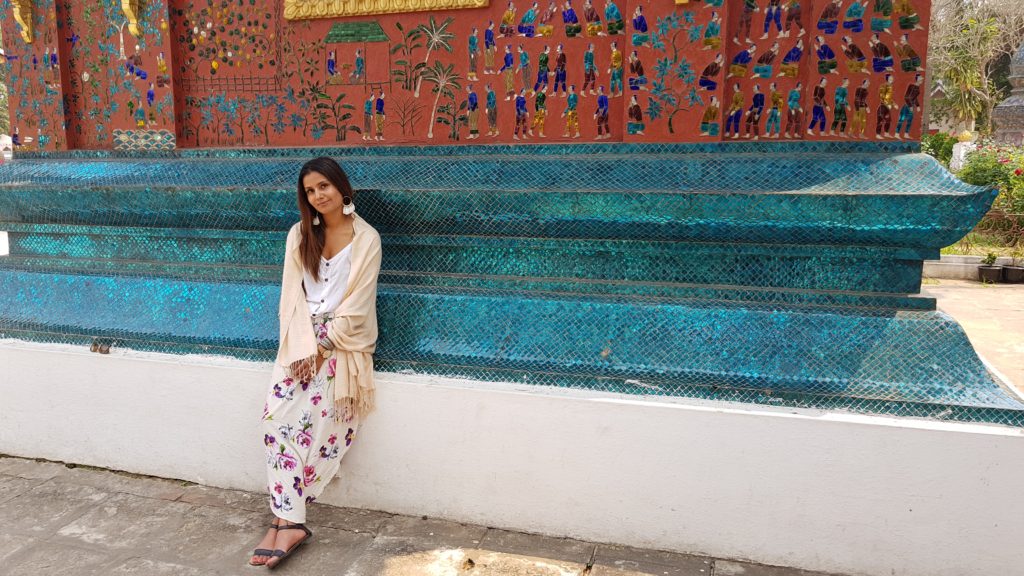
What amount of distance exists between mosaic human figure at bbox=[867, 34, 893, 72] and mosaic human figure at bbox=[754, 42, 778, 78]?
11.6 inches

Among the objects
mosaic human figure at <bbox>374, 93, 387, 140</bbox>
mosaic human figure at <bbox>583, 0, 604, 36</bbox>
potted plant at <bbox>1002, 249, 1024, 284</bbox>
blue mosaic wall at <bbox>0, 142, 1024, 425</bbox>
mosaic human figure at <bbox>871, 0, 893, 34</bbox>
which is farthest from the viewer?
potted plant at <bbox>1002, 249, 1024, 284</bbox>

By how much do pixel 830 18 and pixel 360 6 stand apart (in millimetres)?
1768

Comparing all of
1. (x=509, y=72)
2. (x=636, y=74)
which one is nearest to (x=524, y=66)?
(x=509, y=72)

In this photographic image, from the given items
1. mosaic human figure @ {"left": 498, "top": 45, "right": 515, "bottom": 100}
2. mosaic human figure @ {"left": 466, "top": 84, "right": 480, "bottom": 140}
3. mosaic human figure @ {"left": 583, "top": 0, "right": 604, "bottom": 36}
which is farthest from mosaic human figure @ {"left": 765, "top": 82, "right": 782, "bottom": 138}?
mosaic human figure @ {"left": 466, "top": 84, "right": 480, "bottom": 140}

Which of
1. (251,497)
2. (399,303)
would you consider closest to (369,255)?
(399,303)

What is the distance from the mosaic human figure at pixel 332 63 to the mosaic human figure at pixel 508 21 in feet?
2.43

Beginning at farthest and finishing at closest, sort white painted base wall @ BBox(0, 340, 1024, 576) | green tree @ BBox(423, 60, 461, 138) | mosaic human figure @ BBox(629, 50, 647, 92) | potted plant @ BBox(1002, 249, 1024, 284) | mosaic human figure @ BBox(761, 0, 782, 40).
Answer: potted plant @ BBox(1002, 249, 1024, 284)
green tree @ BBox(423, 60, 461, 138)
mosaic human figure @ BBox(629, 50, 647, 92)
mosaic human figure @ BBox(761, 0, 782, 40)
white painted base wall @ BBox(0, 340, 1024, 576)

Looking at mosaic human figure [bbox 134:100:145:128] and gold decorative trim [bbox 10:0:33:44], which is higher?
gold decorative trim [bbox 10:0:33:44]

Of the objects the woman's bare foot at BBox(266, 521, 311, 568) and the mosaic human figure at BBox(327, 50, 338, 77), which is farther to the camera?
the mosaic human figure at BBox(327, 50, 338, 77)

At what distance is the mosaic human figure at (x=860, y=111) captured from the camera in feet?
8.21

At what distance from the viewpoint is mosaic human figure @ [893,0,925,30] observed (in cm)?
243

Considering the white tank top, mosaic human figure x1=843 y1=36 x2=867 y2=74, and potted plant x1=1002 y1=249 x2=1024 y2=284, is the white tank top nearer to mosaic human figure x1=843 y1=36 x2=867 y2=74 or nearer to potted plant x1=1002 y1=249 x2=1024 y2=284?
mosaic human figure x1=843 y1=36 x2=867 y2=74

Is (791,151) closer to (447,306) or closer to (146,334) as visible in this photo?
(447,306)

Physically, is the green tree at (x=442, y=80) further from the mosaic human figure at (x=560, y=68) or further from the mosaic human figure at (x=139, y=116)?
the mosaic human figure at (x=139, y=116)
